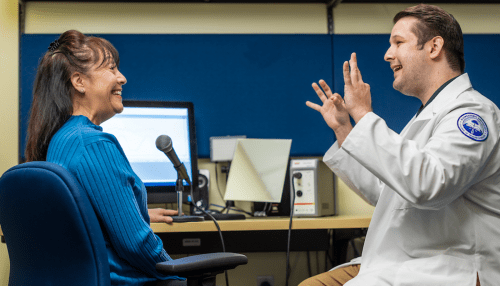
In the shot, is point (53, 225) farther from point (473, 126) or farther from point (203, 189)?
point (203, 189)

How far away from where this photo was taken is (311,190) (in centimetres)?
202

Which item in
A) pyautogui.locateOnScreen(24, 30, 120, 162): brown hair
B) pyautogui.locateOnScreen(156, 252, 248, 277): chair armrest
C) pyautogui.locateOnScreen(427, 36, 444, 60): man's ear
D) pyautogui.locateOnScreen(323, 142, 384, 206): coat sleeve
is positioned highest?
pyautogui.locateOnScreen(427, 36, 444, 60): man's ear

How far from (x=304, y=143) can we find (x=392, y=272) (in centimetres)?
132

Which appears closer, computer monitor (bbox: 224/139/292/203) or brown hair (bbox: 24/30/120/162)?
brown hair (bbox: 24/30/120/162)

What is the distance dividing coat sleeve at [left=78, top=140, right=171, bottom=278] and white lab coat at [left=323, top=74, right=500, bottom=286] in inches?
24.7

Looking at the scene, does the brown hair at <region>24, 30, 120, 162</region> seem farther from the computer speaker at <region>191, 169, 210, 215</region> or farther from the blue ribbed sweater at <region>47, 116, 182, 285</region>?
the computer speaker at <region>191, 169, 210, 215</region>

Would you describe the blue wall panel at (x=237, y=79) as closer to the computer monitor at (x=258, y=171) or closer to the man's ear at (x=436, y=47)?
the computer monitor at (x=258, y=171)

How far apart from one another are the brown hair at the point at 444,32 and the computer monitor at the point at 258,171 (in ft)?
2.75

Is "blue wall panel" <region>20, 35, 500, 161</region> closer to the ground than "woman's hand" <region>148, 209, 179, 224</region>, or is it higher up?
higher up

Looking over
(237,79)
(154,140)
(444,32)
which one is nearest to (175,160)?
(154,140)

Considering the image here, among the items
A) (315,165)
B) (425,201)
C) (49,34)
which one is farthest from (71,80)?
(49,34)

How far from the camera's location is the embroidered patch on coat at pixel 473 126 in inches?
44.3

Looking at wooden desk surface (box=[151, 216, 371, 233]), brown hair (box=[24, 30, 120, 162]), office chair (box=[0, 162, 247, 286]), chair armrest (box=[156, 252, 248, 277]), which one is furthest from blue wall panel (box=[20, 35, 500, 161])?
office chair (box=[0, 162, 247, 286])

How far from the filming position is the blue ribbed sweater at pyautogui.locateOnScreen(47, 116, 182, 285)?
0.99 metres
